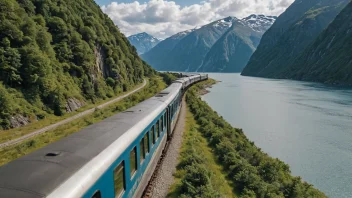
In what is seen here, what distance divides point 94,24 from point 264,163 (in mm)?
59569

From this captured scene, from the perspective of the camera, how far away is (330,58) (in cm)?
14662

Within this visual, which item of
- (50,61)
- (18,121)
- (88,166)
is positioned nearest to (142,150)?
(88,166)

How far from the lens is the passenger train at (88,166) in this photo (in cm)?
554

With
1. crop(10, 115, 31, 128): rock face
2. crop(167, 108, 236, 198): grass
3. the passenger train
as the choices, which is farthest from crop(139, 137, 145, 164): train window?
crop(10, 115, 31, 128): rock face

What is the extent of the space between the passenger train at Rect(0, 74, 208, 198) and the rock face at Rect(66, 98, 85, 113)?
3383 centimetres

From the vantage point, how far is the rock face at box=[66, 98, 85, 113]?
43.4m

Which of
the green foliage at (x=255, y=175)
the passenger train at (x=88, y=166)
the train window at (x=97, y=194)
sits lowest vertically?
the green foliage at (x=255, y=175)

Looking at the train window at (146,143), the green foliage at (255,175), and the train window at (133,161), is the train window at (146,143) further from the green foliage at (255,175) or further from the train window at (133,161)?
the green foliage at (255,175)

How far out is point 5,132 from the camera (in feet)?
97.6

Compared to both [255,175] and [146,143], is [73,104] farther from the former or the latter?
[146,143]

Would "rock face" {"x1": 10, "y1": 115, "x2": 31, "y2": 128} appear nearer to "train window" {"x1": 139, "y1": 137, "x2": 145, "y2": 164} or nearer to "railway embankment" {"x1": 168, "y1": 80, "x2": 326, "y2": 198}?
"railway embankment" {"x1": 168, "y1": 80, "x2": 326, "y2": 198}

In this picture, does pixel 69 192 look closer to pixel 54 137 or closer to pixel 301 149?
pixel 54 137

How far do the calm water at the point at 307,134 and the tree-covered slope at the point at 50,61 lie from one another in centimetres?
2859

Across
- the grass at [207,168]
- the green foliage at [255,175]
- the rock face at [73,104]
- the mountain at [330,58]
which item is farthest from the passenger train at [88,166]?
the mountain at [330,58]
